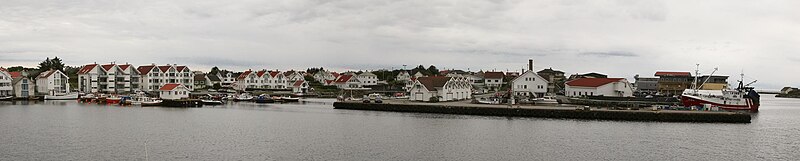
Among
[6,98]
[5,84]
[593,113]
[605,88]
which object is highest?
[5,84]

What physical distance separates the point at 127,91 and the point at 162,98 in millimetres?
18274

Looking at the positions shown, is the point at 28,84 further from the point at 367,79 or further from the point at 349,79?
the point at 367,79

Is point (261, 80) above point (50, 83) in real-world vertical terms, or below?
above

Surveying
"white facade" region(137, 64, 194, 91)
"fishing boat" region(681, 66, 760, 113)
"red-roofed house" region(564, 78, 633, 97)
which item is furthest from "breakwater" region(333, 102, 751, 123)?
"white facade" region(137, 64, 194, 91)

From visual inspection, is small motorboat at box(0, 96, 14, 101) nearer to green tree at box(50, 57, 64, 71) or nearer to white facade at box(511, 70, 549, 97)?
green tree at box(50, 57, 64, 71)

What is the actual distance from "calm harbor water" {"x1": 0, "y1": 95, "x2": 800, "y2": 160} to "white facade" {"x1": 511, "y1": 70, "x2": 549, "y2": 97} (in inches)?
866

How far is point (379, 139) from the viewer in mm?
25203

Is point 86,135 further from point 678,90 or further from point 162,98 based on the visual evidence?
point 678,90

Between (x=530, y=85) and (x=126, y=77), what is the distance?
4441 cm

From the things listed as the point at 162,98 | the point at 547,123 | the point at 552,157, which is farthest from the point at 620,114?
the point at 162,98

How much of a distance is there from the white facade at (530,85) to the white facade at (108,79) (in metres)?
42.5

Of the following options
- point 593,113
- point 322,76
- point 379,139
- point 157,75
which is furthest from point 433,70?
point 379,139

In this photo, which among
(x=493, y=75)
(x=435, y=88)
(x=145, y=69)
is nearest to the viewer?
(x=435, y=88)

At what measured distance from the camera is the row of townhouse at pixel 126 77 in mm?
65312
